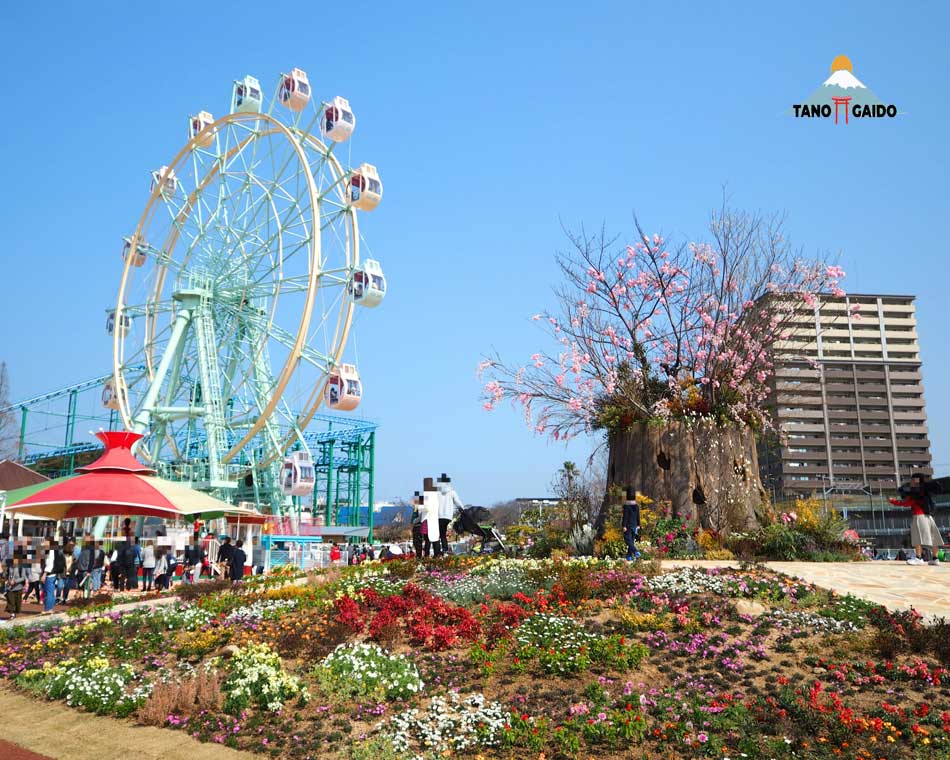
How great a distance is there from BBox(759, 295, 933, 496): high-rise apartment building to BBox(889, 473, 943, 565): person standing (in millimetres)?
81409

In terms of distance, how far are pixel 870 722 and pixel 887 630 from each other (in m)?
2.51

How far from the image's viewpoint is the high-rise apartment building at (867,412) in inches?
3799

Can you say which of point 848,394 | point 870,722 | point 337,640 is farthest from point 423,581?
point 848,394

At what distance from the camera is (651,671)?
7.79 metres

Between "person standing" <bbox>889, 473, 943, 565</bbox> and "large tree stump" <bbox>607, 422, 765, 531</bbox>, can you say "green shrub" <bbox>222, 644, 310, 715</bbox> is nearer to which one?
"large tree stump" <bbox>607, 422, 765, 531</bbox>

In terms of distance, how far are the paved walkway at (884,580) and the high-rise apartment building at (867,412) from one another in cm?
8302

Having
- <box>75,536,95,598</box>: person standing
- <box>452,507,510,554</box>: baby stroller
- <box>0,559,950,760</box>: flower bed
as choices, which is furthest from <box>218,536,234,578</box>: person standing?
<box>0,559,950,760</box>: flower bed

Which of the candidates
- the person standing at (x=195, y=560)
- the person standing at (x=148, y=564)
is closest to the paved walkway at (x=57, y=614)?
the person standing at (x=148, y=564)

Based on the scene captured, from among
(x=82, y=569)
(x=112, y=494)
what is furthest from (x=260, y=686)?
(x=82, y=569)

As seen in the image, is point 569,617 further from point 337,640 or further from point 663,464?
point 663,464

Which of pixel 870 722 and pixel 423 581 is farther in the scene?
pixel 423 581

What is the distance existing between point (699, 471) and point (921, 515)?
13.3ft

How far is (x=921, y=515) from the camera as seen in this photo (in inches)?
569

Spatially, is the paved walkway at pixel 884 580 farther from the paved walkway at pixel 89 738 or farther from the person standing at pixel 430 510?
the paved walkway at pixel 89 738
